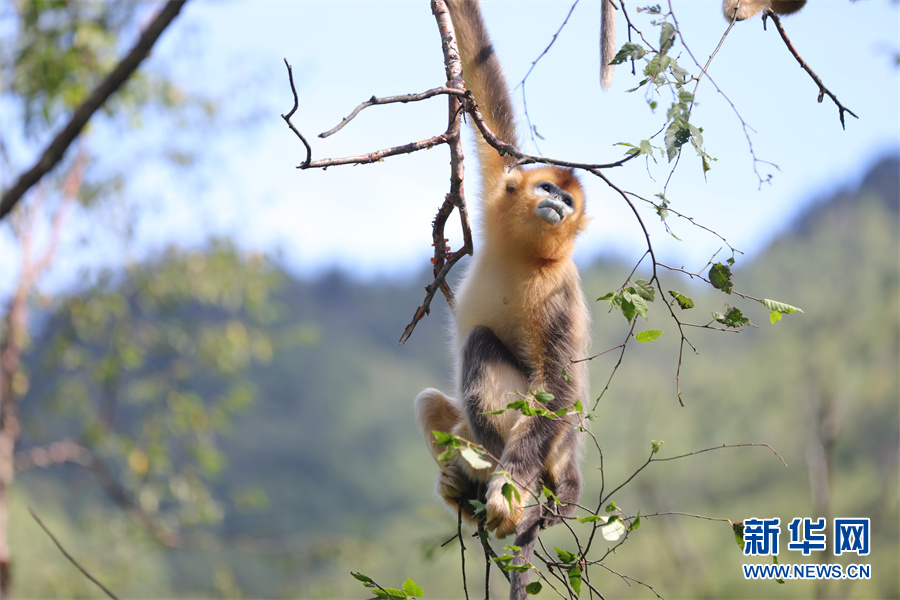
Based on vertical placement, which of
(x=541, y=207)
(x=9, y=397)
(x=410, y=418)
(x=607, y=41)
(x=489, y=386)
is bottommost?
(x=489, y=386)

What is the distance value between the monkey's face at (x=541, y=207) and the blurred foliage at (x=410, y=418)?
5.44 meters

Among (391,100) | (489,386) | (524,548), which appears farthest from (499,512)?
(391,100)

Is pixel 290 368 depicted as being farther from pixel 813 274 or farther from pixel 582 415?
pixel 582 415

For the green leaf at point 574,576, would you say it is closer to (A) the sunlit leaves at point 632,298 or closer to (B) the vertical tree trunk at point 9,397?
(A) the sunlit leaves at point 632,298

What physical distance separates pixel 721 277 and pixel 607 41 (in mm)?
1640

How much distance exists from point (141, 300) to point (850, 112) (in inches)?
309

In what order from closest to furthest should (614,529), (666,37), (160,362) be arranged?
(666,37) < (614,529) < (160,362)

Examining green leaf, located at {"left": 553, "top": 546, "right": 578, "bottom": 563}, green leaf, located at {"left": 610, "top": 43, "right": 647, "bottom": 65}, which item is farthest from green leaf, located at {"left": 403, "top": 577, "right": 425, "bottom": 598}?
green leaf, located at {"left": 610, "top": 43, "right": 647, "bottom": 65}

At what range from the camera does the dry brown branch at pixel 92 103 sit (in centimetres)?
348

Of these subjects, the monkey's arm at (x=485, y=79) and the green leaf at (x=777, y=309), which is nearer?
the green leaf at (x=777, y=309)

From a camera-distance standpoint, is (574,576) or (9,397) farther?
(9,397)

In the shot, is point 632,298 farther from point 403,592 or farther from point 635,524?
point 403,592

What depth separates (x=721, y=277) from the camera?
83.8 inches

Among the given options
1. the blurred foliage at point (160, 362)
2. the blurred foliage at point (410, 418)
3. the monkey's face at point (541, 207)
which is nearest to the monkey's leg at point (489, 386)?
the monkey's face at point (541, 207)
